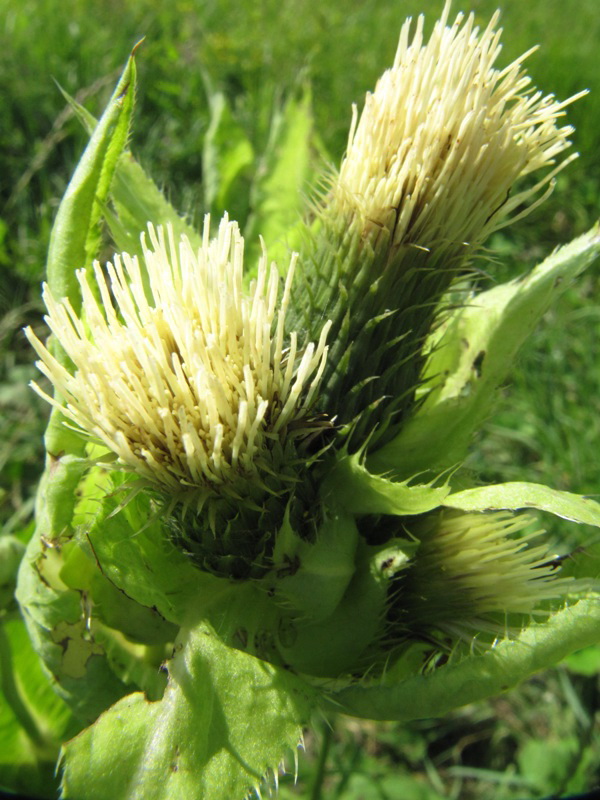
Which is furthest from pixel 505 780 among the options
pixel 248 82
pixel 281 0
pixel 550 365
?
pixel 281 0

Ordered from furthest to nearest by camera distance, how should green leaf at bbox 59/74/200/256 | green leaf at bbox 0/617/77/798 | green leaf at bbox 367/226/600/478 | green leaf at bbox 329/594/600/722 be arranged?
green leaf at bbox 0/617/77/798 < green leaf at bbox 59/74/200/256 < green leaf at bbox 367/226/600/478 < green leaf at bbox 329/594/600/722

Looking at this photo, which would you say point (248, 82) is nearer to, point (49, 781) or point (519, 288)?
point (519, 288)

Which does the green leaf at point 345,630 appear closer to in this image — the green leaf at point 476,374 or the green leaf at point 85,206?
the green leaf at point 476,374

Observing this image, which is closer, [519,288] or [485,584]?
[485,584]

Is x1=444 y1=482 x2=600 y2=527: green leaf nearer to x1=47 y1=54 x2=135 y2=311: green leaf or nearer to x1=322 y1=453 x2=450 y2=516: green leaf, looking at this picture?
x1=322 y1=453 x2=450 y2=516: green leaf

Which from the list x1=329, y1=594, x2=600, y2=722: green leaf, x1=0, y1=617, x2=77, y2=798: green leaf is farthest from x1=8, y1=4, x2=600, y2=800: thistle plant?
x1=0, y1=617, x2=77, y2=798: green leaf

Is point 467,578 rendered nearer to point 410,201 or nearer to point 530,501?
point 530,501
